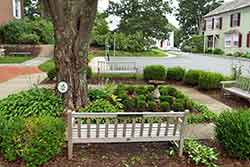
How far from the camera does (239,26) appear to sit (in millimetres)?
40344

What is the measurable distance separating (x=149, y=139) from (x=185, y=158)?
2.11 feet

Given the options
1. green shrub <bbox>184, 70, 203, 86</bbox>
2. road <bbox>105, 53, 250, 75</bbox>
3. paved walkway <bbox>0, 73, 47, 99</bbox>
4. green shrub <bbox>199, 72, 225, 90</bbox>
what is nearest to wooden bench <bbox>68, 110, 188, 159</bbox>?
paved walkway <bbox>0, 73, 47, 99</bbox>

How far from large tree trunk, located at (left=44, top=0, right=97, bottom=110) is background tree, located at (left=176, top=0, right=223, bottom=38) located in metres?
64.8

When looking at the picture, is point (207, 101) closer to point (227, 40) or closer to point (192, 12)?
point (227, 40)

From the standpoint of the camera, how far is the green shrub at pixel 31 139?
164 inches

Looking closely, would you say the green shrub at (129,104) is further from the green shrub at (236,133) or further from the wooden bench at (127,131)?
the green shrub at (236,133)

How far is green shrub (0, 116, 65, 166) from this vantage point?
13.6 ft

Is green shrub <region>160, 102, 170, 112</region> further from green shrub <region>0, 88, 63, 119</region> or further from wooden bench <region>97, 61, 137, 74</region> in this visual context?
wooden bench <region>97, 61, 137, 74</region>

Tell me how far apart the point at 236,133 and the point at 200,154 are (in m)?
0.61

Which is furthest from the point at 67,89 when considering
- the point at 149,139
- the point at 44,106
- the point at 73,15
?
the point at 149,139

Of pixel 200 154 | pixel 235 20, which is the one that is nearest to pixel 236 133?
pixel 200 154

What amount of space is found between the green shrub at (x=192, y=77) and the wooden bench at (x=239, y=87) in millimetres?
1428

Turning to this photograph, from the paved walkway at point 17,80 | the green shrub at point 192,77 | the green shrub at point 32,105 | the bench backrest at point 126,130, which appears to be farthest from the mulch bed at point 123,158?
the green shrub at point 192,77

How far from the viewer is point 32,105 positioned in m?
6.27
